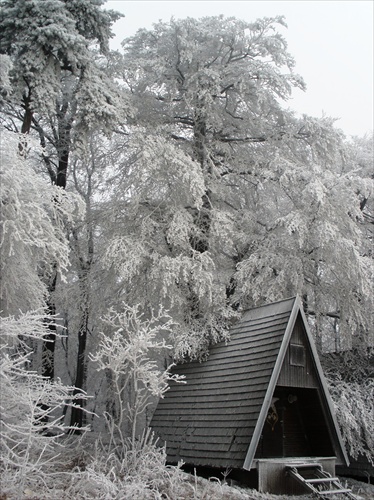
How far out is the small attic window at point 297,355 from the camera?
31.1 feet

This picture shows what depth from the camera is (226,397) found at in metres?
9.63

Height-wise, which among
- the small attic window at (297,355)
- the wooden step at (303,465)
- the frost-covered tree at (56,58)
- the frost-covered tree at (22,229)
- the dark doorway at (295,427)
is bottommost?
the wooden step at (303,465)

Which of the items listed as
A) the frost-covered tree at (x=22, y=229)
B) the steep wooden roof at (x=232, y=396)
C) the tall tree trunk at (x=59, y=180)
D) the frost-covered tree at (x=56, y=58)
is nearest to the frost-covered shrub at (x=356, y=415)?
the steep wooden roof at (x=232, y=396)

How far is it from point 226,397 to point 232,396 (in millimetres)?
180

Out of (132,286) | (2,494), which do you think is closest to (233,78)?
(132,286)

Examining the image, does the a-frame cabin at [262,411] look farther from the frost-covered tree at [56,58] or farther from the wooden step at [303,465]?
the frost-covered tree at [56,58]

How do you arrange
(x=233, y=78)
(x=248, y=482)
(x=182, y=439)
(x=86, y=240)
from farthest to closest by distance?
(x=86, y=240)
(x=233, y=78)
(x=182, y=439)
(x=248, y=482)

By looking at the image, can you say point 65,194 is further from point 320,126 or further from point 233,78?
point 320,126

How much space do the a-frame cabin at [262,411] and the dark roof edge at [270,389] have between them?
0.05ft

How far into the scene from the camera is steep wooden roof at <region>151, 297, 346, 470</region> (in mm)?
8734

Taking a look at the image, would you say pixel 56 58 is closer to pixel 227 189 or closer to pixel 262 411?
pixel 227 189

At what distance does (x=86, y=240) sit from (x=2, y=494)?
1053cm

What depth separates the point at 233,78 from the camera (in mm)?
13617

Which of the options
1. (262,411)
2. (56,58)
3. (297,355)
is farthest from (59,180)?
(262,411)
